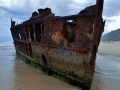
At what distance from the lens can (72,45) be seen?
6395 mm

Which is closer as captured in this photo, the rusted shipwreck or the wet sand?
Result: the rusted shipwreck

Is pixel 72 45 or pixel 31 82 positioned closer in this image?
pixel 72 45

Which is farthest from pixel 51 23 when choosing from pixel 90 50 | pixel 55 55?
pixel 90 50

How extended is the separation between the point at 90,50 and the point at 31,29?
4620mm

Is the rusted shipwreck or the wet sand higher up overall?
the rusted shipwreck

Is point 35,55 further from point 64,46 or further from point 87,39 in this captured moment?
point 87,39

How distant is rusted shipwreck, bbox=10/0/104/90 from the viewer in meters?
5.79

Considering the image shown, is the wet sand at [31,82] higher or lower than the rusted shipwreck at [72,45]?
lower

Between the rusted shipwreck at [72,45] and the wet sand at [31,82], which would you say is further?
the wet sand at [31,82]

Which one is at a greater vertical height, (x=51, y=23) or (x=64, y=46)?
(x=51, y=23)

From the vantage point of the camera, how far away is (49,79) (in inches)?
291

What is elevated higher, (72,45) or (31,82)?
(72,45)

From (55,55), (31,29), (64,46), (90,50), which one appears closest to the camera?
(90,50)

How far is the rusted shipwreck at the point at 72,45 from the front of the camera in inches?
228
